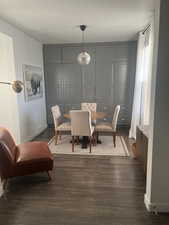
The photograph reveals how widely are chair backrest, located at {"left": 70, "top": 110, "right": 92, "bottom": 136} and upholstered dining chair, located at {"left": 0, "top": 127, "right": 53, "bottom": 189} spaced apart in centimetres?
97

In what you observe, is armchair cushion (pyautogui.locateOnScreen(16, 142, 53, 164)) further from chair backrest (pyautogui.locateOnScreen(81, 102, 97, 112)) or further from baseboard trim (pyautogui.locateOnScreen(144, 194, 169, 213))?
chair backrest (pyautogui.locateOnScreen(81, 102, 97, 112))

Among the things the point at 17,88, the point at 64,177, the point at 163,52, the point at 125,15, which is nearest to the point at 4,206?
the point at 64,177

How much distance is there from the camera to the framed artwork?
434cm

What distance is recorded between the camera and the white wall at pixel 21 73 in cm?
385

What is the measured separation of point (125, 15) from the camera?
3127 millimetres

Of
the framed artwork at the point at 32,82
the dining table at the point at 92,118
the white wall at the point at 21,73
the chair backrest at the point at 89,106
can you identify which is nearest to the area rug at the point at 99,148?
the dining table at the point at 92,118

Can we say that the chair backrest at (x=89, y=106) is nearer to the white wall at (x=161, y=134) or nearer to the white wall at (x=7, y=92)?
the white wall at (x=7, y=92)

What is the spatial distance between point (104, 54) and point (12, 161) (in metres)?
4.32

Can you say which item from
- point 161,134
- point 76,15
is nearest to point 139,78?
point 76,15

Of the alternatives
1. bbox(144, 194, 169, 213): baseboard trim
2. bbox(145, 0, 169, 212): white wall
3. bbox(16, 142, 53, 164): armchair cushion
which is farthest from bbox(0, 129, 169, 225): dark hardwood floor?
bbox(16, 142, 53, 164): armchair cushion

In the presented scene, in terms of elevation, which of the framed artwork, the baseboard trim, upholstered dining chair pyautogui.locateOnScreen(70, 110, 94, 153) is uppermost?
the framed artwork

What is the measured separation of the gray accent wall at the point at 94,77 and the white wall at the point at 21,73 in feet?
1.74

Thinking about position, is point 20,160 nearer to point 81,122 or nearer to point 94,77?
point 81,122

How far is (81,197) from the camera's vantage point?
7.72 ft
